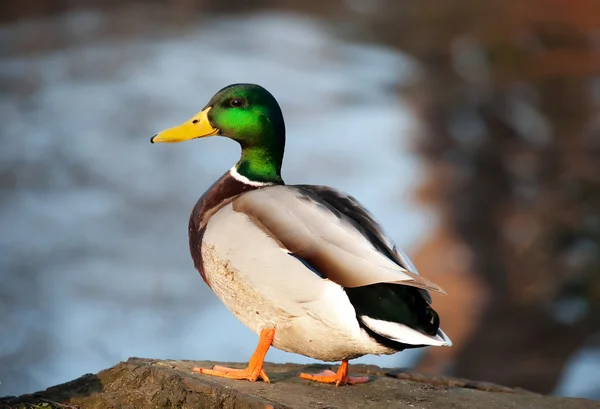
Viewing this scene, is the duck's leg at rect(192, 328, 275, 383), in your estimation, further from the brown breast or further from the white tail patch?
the white tail patch

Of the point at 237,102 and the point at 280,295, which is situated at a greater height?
the point at 237,102

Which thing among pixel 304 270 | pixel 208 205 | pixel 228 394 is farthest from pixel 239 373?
pixel 208 205

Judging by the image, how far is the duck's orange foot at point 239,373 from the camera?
3.05 m

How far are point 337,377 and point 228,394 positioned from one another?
541 millimetres

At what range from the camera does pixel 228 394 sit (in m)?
2.76

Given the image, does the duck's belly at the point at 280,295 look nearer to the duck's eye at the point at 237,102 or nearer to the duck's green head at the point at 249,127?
the duck's green head at the point at 249,127

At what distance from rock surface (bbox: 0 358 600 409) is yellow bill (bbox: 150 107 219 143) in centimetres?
76

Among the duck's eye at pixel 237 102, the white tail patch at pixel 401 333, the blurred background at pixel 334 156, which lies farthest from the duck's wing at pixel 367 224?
the blurred background at pixel 334 156

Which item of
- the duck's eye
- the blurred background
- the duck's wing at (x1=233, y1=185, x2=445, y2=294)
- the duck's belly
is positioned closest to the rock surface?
the duck's belly

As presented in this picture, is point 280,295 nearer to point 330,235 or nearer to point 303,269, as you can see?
point 303,269

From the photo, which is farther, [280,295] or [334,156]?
[334,156]

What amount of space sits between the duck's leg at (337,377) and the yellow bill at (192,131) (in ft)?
2.93

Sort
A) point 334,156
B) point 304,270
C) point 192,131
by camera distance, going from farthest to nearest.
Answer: point 334,156 < point 192,131 < point 304,270

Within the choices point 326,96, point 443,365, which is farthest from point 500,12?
point 443,365
